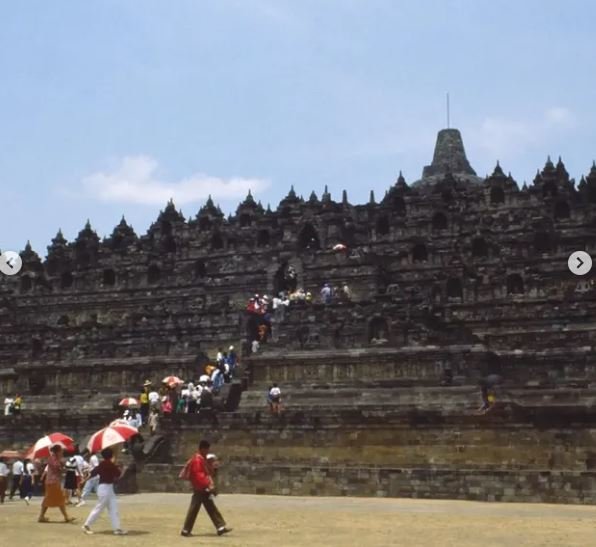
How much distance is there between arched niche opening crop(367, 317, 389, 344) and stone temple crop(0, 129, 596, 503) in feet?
0.19

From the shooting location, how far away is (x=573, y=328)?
38594 mm

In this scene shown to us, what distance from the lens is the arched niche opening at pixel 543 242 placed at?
49.8m

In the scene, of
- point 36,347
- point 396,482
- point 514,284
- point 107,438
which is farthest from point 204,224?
point 107,438

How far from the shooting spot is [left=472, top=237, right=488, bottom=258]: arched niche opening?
5116cm

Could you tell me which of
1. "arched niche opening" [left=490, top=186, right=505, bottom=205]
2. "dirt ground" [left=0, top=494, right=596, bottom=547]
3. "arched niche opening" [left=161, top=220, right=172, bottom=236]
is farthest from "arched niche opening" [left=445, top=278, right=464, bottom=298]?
"arched niche opening" [left=161, top=220, right=172, bottom=236]

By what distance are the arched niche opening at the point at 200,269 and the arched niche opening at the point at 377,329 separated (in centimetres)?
2140

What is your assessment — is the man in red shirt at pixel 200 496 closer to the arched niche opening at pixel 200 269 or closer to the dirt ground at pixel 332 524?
the dirt ground at pixel 332 524

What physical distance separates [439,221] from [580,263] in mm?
10522

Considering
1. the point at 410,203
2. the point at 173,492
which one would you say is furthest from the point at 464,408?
the point at 410,203

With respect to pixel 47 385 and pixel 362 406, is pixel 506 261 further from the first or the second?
pixel 47 385

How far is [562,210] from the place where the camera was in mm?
52531

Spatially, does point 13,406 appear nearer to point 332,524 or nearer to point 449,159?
point 332,524

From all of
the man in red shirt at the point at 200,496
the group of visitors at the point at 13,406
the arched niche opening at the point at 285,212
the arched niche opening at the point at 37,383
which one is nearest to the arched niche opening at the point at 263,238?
the arched niche opening at the point at 285,212

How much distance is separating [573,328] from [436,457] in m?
12.3
